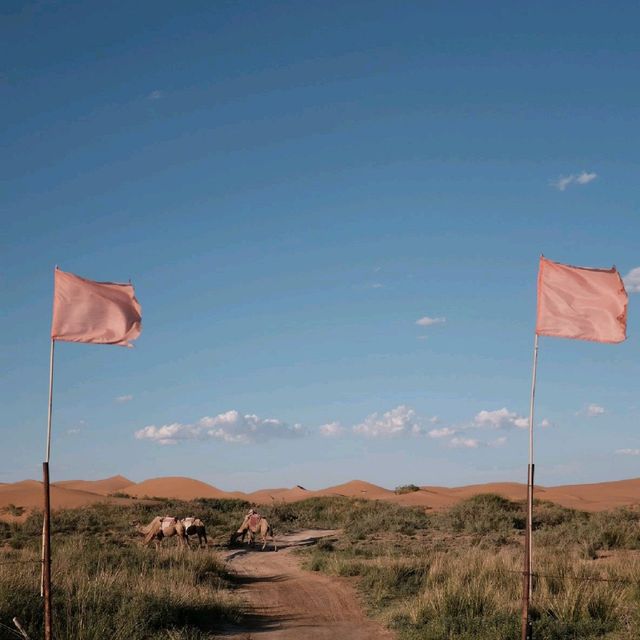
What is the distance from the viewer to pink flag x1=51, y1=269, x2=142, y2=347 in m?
12.0

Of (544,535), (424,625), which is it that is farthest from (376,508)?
(424,625)

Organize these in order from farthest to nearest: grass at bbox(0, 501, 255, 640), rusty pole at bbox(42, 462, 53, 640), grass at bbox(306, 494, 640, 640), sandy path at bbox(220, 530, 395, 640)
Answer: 1. sandy path at bbox(220, 530, 395, 640)
2. grass at bbox(306, 494, 640, 640)
3. grass at bbox(0, 501, 255, 640)
4. rusty pole at bbox(42, 462, 53, 640)

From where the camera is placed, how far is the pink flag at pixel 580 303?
1191 cm

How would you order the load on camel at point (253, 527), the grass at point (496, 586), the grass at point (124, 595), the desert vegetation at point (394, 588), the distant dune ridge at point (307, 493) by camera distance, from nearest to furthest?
the grass at point (124, 595)
the desert vegetation at point (394, 588)
the grass at point (496, 586)
the load on camel at point (253, 527)
the distant dune ridge at point (307, 493)

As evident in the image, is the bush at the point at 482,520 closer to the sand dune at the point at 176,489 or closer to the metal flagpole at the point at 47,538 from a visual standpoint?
the metal flagpole at the point at 47,538

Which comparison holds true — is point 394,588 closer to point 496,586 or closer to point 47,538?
point 496,586

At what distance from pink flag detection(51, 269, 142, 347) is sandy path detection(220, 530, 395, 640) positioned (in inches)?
214

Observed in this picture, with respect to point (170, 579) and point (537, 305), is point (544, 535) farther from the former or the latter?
point (537, 305)

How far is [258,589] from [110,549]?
5813 mm

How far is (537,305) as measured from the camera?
1194cm

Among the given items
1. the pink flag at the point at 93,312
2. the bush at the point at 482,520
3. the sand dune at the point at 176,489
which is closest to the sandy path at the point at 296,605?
the pink flag at the point at 93,312

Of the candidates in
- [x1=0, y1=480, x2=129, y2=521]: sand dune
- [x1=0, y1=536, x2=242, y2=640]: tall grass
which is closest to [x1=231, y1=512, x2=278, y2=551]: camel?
[x1=0, y1=536, x2=242, y2=640]: tall grass

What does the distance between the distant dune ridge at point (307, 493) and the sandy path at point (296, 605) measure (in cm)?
2378

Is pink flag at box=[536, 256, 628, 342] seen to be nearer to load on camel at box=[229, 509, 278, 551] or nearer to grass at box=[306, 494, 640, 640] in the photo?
grass at box=[306, 494, 640, 640]
